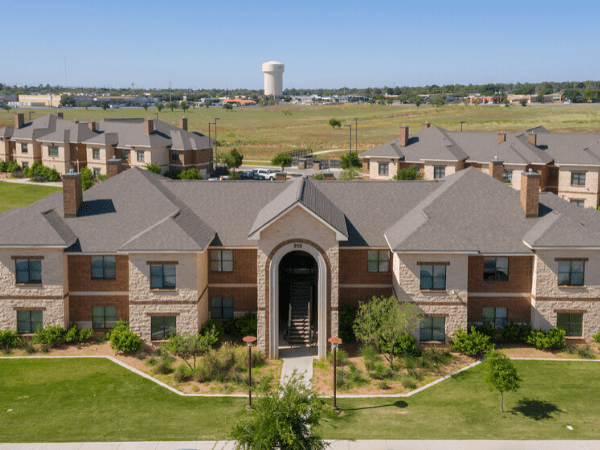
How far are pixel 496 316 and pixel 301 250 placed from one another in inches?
473

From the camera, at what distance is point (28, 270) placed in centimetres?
3484

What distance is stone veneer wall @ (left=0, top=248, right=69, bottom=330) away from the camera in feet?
114

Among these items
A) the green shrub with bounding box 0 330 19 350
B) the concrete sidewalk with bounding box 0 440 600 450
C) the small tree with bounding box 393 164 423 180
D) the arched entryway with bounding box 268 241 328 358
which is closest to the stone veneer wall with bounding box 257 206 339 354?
the arched entryway with bounding box 268 241 328 358

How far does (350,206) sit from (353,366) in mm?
11166

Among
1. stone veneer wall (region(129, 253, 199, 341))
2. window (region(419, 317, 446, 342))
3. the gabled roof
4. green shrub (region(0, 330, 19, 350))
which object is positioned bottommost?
green shrub (region(0, 330, 19, 350))

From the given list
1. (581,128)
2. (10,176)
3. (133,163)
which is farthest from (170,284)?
(581,128)

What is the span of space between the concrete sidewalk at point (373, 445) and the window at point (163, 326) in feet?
31.9

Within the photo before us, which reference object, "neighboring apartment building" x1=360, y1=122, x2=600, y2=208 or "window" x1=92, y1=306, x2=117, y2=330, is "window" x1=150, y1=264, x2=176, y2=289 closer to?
"window" x1=92, y1=306, x2=117, y2=330

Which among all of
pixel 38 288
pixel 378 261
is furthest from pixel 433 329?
pixel 38 288

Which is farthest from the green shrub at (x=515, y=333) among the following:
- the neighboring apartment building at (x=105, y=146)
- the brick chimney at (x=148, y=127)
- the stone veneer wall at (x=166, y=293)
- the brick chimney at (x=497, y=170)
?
the brick chimney at (x=148, y=127)

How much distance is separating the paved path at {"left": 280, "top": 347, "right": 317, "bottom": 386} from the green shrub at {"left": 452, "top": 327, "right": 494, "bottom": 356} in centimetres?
795

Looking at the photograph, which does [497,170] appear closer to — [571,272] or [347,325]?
[571,272]

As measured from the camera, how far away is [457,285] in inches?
1318

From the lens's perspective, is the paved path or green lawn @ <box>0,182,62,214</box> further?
green lawn @ <box>0,182,62,214</box>
